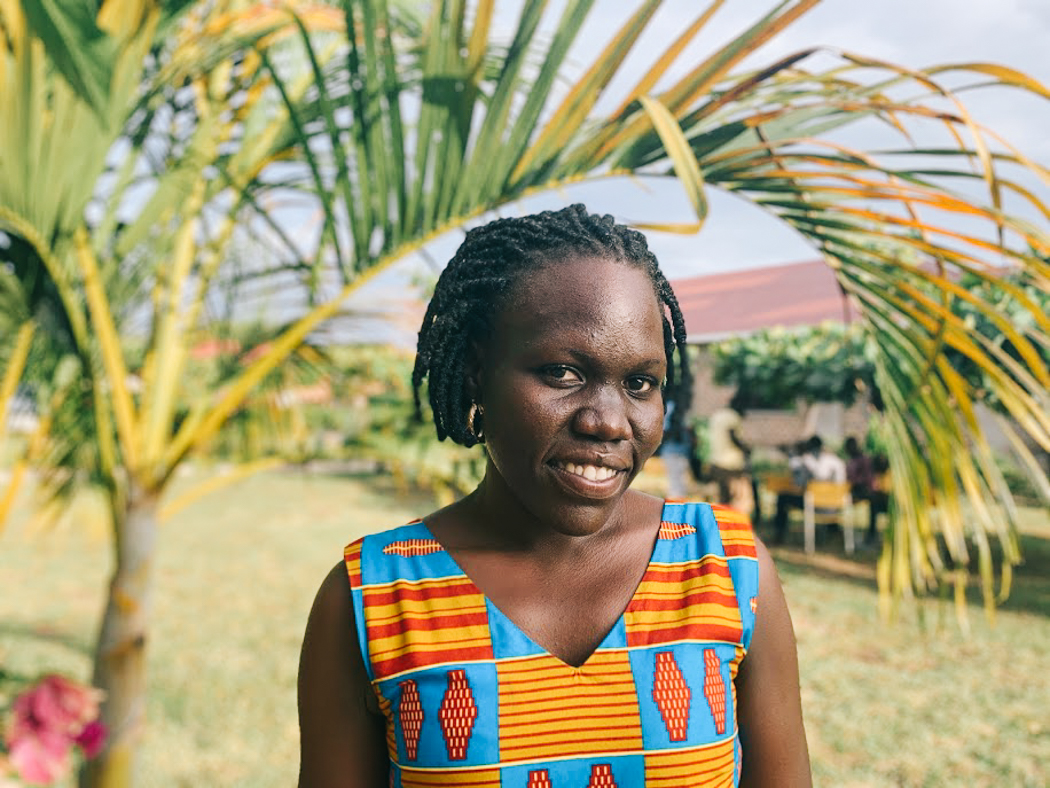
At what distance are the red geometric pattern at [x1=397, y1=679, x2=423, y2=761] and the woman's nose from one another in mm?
361

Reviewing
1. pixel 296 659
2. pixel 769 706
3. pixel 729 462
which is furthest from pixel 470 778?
pixel 729 462

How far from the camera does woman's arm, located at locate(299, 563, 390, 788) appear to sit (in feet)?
3.49


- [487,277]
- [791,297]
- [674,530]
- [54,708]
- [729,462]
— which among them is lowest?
[54,708]

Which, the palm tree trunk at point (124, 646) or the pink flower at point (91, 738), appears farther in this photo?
the palm tree trunk at point (124, 646)

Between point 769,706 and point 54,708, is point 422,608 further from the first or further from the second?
point 54,708

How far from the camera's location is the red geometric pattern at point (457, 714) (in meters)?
1.03

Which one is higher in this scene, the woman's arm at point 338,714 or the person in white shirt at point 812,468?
the woman's arm at point 338,714

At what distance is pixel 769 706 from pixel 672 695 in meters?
0.15

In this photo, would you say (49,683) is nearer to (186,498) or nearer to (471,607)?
(186,498)

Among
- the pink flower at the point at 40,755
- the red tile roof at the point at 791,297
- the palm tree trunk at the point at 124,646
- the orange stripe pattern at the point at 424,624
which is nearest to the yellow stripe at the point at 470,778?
the orange stripe pattern at the point at 424,624

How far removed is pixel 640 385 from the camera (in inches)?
41.8

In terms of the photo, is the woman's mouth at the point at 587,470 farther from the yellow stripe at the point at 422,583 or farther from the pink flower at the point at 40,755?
the pink flower at the point at 40,755

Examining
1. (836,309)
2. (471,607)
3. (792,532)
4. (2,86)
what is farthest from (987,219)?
(792,532)

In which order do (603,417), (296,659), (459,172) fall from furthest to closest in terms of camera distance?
(296,659)
(459,172)
(603,417)
